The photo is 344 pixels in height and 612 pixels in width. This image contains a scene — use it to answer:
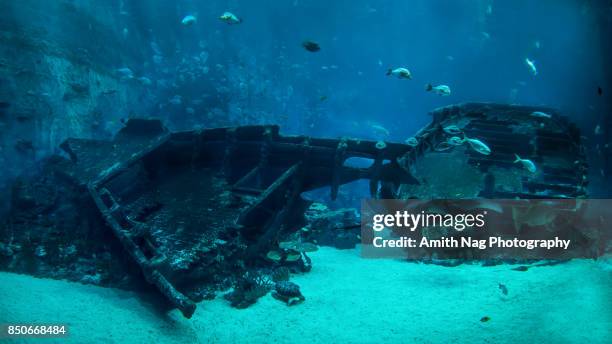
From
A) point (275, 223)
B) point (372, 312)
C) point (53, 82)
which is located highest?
point (53, 82)

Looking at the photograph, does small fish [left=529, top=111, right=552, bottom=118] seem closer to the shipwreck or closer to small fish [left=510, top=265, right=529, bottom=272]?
the shipwreck

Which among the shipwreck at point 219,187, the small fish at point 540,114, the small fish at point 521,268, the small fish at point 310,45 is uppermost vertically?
the small fish at point 310,45

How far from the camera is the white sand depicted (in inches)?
147

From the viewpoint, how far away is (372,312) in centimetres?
455

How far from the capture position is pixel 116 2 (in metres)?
24.7

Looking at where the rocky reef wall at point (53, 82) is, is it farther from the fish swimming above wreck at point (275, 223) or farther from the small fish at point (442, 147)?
the small fish at point (442, 147)

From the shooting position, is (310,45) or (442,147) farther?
(310,45)

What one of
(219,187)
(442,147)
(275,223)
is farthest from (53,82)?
(442,147)

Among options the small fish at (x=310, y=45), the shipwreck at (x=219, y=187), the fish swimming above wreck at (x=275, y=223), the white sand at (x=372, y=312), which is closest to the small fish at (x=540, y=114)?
the shipwreck at (x=219, y=187)

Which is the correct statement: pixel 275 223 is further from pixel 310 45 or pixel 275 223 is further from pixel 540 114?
pixel 540 114

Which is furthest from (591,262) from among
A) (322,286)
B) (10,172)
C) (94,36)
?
(94,36)

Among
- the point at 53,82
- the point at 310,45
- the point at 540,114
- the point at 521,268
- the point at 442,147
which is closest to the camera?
the point at 521,268

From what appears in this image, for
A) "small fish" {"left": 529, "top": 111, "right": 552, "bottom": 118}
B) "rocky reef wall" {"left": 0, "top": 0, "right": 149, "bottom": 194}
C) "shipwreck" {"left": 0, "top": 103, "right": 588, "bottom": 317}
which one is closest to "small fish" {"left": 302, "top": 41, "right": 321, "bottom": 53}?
"shipwreck" {"left": 0, "top": 103, "right": 588, "bottom": 317}

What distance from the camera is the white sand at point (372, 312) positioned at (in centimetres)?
373
